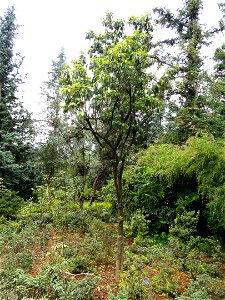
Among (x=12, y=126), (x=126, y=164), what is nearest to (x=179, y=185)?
(x=126, y=164)

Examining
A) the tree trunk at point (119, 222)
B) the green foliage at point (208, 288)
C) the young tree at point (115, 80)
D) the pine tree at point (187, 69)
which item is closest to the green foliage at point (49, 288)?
the tree trunk at point (119, 222)

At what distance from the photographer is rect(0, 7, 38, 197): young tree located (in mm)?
13359

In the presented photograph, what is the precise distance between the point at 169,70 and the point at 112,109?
3.58 feet

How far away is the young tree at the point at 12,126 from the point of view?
1336cm

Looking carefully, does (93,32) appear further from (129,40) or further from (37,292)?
(37,292)

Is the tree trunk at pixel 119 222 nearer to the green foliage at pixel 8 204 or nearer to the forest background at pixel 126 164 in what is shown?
the forest background at pixel 126 164

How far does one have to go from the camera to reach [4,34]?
15.7 m

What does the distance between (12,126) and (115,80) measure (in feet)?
39.6

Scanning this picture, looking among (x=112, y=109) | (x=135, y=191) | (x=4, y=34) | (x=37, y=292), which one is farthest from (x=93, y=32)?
(x=4, y=34)

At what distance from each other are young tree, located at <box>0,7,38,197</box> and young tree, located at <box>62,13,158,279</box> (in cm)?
949

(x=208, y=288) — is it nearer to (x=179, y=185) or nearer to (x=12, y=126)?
(x=179, y=185)

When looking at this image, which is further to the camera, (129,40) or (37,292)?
(129,40)

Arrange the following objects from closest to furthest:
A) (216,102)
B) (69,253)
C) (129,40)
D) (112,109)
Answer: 1. (129,40)
2. (112,109)
3. (69,253)
4. (216,102)

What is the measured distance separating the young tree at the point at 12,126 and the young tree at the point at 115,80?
949 cm
